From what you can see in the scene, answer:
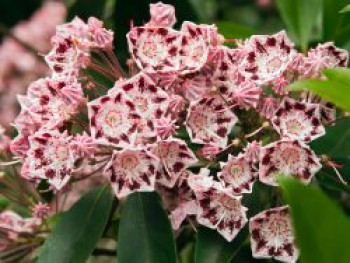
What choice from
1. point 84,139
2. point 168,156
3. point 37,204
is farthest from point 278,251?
point 37,204

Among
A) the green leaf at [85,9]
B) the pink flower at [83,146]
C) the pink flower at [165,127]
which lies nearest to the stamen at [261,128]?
the pink flower at [165,127]

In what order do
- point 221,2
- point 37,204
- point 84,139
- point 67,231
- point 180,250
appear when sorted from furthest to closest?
point 221,2, point 180,250, point 37,204, point 67,231, point 84,139

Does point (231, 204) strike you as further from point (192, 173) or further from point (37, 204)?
point (37, 204)

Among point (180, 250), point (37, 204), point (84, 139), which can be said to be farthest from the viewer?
point (180, 250)

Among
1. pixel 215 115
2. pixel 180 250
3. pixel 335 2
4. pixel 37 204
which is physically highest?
pixel 335 2

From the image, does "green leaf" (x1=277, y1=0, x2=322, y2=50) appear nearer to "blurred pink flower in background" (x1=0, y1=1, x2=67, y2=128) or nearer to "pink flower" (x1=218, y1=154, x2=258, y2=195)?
"pink flower" (x1=218, y1=154, x2=258, y2=195)

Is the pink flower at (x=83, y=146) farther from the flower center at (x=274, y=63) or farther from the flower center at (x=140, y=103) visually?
the flower center at (x=274, y=63)

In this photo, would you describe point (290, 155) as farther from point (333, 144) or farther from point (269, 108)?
point (333, 144)
